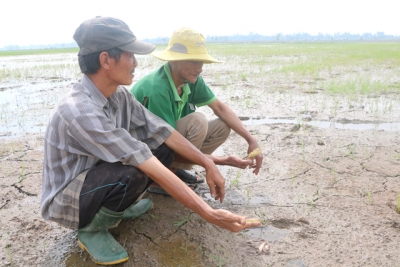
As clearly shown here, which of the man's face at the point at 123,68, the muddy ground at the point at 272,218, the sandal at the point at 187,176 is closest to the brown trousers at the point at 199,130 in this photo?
the sandal at the point at 187,176

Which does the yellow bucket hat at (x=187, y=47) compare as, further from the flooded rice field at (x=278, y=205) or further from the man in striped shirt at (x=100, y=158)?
the flooded rice field at (x=278, y=205)

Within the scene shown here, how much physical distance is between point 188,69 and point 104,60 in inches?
30.0

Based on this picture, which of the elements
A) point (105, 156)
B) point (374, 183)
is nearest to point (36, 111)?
point (105, 156)

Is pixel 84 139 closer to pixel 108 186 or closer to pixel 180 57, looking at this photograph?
pixel 108 186

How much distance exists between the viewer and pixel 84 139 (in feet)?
5.35

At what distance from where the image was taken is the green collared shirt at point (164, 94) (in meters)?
2.30

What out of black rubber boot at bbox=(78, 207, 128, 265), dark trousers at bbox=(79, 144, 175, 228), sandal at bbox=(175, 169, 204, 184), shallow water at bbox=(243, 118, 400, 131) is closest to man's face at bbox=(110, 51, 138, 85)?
dark trousers at bbox=(79, 144, 175, 228)

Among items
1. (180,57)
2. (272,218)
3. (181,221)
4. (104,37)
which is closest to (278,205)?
(272,218)

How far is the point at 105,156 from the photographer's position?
1654mm

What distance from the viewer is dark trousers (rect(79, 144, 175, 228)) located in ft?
5.70

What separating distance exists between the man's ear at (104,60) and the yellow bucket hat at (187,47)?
0.62m

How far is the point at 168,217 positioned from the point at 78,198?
74 centimetres

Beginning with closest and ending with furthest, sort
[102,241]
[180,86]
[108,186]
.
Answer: [108,186] → [102,241] → [180,86]

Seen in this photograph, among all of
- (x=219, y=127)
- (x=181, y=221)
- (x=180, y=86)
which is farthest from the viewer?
(x=219, y=127)
